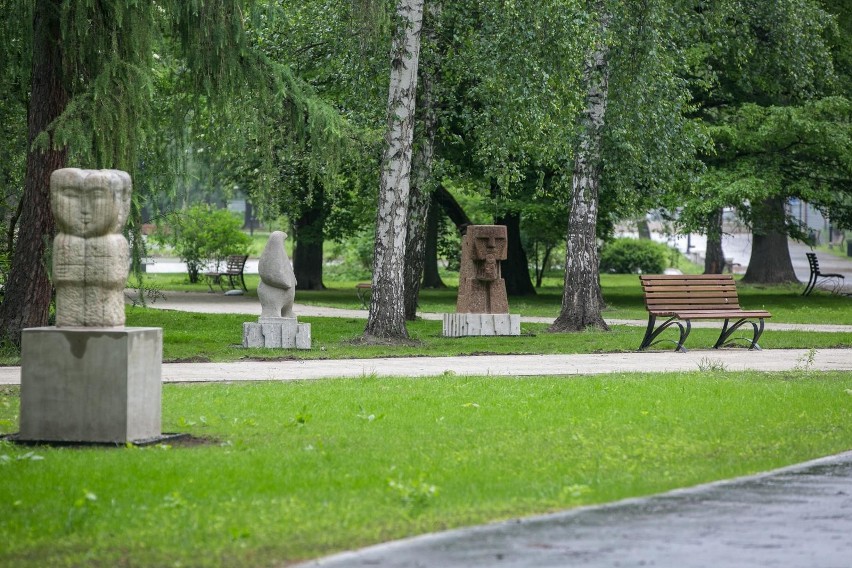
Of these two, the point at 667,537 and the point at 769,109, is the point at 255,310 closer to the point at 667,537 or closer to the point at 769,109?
the point at 769,109

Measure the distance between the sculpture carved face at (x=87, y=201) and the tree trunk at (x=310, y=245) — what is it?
27.4 meters

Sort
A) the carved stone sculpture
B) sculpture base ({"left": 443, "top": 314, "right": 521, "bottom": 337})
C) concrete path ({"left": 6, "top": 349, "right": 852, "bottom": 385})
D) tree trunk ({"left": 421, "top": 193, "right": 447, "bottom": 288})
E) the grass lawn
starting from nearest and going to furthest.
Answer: the grass lawn → concrete path ({"left": 6, "top": 349, "right": 852, "bottom": 385}) → the carved stone sculpture → sculpture base ({"left": 443, "top": 314, "right": 521, "bottom": 337}) → tree trunk ({"left": 421, "top": 193, "right": 447, "bottom": 288})

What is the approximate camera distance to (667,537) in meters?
6.59

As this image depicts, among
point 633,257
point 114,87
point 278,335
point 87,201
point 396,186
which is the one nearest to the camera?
point 87,201

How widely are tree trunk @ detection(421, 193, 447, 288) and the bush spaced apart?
38.8 feet

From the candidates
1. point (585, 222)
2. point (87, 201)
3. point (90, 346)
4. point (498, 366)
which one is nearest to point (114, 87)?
point (498, 366)

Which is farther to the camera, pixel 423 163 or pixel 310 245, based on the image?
pixel 310 245

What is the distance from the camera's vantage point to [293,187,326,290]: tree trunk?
127 feet

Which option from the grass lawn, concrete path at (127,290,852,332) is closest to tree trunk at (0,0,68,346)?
the grass lawn

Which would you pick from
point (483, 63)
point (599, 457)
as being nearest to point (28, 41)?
point (483, 63)

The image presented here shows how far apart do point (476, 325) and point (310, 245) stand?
784 inches

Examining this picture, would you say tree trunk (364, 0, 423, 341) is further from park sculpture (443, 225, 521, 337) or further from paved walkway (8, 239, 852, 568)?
paved walkway (8, 239, 852, 568)

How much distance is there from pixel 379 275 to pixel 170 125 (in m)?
3.69

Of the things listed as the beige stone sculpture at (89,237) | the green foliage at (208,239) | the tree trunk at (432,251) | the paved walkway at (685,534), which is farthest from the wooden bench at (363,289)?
the paved walkway at (685,534)
